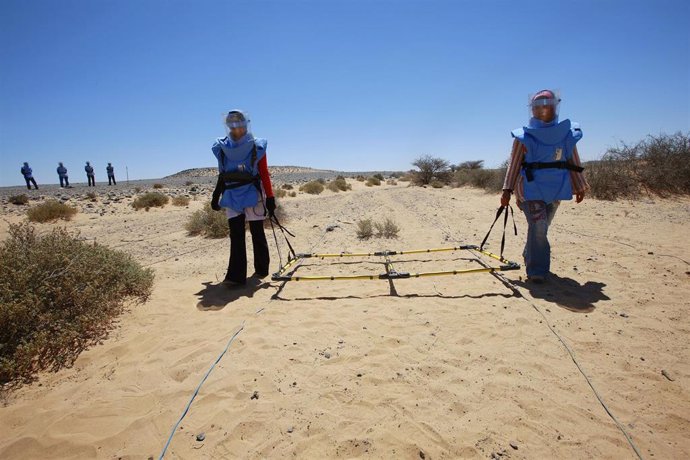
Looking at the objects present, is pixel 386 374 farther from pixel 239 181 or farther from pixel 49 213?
pixel 49 213

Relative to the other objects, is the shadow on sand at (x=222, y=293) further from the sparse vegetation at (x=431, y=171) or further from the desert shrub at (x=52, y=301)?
the sparse vegetation at (x=431, y=171)

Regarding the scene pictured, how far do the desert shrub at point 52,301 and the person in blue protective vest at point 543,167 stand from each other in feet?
16.2

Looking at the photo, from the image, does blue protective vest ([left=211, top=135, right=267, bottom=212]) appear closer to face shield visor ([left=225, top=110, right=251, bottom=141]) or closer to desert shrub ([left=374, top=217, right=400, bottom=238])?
face shield visor ([left=225, top=110, right=251, bottom=141])

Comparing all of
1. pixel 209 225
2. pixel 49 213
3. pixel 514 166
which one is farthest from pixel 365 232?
pixel 49 213

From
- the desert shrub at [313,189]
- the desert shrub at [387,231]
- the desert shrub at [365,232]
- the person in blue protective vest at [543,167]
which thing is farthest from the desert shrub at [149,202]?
the person in blue protective vest at [543,167]

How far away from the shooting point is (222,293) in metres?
4.65

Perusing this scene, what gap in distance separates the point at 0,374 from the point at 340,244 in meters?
5.36

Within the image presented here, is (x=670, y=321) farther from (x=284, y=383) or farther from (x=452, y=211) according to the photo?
(x=452, y=211)

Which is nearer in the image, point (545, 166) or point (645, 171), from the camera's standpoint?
point (545, 166)

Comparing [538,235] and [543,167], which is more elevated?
[543,167]

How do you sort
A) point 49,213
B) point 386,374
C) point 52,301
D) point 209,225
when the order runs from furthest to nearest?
point 49,213
point 209,225
point 52,301
point 386,374

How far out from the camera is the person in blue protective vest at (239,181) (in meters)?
4.70

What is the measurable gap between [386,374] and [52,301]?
318cm

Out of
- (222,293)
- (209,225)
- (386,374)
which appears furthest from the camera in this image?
(209,225)
